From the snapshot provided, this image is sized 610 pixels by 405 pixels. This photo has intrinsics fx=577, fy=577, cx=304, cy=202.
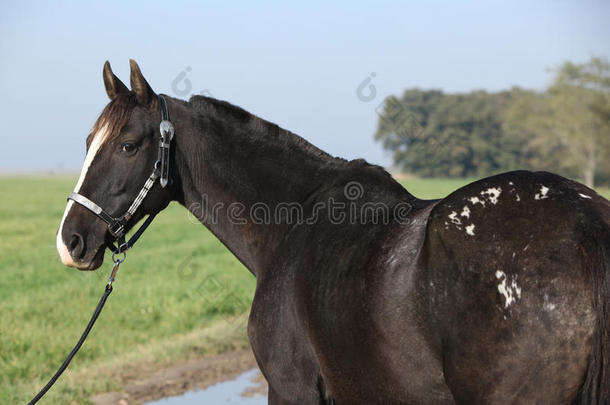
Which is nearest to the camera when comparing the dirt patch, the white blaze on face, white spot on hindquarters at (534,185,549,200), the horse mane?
white spot on hindquarters at (534,185,549,200)

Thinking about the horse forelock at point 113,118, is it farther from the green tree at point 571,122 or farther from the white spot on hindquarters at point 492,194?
the green tree at point 571,122

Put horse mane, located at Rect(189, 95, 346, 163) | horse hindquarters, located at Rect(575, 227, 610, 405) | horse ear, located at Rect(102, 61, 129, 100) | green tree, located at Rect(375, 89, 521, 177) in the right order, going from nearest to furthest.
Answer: horse hindquarters, located at Rect(575, 227, 610, 405)
horse ear, located at Rect(102, 61, 129, 100)
horse mane, located at Rect(189, 95, 346, 163)
green tree, located at Rect(375, 89, 521, 177)

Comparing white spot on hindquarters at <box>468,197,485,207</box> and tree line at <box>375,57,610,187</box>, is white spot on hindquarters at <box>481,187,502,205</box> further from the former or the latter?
tree line at <box>375,57,610,187</box>

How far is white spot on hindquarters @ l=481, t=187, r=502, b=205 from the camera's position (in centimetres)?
257

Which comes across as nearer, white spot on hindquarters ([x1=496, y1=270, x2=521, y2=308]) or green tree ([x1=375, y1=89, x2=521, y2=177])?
white spot on hindquarters ([x1=496, y1=270, x2=521, y2=308])

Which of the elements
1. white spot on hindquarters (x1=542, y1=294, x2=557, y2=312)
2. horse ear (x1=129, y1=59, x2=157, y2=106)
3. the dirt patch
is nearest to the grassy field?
the dirt patch

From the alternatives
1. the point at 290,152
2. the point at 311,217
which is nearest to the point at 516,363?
the point at 311,217

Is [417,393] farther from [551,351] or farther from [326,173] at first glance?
[326,173]

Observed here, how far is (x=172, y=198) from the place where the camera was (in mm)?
3732

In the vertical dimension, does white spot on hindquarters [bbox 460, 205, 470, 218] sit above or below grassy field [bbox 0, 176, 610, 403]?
above

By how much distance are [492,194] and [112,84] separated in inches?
92.6

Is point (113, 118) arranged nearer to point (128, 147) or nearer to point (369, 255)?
point (128, 147)

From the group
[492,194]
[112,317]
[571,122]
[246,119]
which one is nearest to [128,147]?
[246,119]

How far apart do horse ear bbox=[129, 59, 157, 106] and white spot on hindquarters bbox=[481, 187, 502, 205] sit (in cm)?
207
